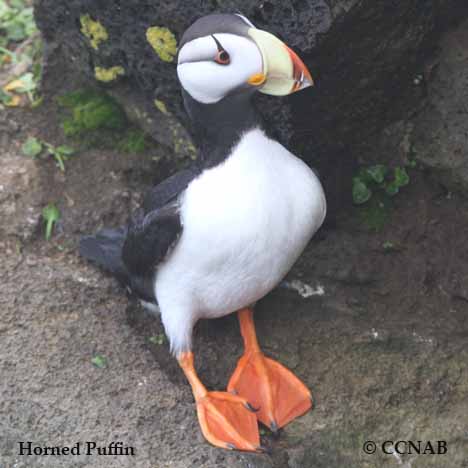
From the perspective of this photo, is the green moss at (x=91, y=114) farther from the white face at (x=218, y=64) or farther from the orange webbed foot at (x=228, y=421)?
the orange webbed foot at (x=228, y=421)

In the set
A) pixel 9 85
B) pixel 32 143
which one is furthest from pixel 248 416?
pixel 9 85

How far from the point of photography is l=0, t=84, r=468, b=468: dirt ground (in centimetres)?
348

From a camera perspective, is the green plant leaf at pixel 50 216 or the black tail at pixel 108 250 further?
the green plant leaf at pixel 50 216

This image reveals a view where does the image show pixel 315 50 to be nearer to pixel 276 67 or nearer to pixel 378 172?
pixel 276 67

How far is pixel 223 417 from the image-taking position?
355 centimetres

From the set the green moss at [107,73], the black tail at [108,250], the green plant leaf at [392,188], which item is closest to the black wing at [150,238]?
the black tail at [108,250]

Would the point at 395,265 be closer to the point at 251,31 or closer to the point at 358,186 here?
the point at 358,186

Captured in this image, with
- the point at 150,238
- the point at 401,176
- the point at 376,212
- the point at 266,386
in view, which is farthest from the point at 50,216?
the point at 401,176

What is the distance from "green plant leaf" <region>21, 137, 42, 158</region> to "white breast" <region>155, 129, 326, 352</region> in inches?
50.2

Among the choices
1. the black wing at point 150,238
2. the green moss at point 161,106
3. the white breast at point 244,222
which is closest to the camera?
the white breast at point 244,222

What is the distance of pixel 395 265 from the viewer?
4.15 m

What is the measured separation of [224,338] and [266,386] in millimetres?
358

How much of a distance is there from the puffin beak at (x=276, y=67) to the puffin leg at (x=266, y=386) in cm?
112

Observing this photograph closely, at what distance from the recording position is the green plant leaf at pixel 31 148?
14.9 feet
